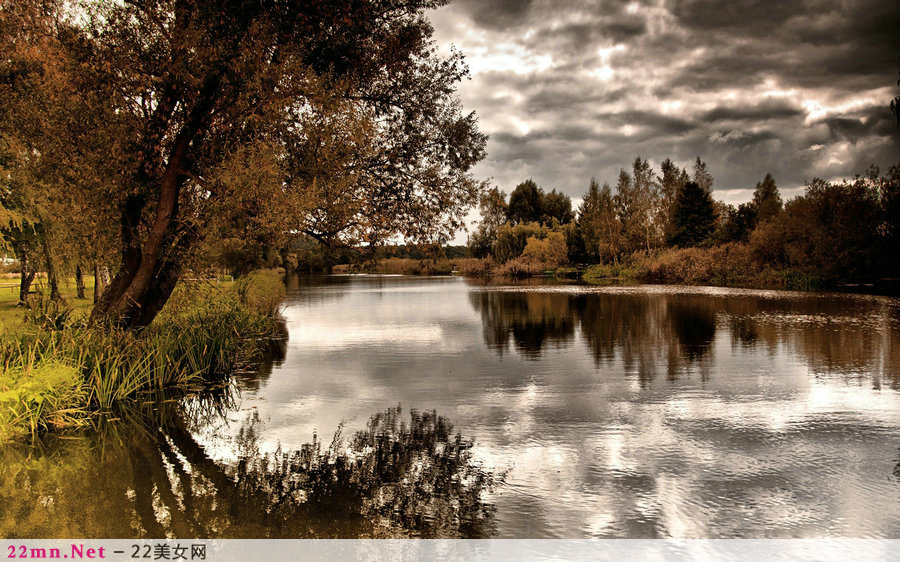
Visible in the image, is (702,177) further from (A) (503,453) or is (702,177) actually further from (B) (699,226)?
(A) (503,453)

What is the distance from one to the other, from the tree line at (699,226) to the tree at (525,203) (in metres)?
0.20

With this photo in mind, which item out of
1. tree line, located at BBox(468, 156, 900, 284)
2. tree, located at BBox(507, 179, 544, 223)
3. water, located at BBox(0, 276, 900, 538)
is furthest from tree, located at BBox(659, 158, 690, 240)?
water, located at BBox(0, 276, 900, 538)

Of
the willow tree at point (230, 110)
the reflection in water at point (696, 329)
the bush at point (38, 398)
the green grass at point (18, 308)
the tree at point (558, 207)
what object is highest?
the tree at point (558, 207)

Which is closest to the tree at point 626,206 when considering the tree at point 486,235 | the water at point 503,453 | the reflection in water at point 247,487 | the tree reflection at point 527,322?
the tree at point 486,235

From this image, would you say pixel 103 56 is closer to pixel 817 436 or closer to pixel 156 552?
pixel 156 552

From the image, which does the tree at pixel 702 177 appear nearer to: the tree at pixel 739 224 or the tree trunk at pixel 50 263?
the tree at pixel 739 224

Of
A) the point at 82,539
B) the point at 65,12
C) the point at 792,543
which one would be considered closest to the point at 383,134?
the point at 65,12

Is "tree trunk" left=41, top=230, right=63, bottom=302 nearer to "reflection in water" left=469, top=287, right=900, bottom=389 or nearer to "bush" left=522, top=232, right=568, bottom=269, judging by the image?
"reflection in water" left=469, top=287, right=900, bottom=389

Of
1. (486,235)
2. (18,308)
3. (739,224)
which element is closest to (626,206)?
(739,224)

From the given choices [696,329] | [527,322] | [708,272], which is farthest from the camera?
[708,272]

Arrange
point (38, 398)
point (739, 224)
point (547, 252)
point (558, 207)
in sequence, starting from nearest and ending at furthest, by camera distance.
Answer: point (38, 398)
point (739, 224)
point (547, 252)
point (558, 207)

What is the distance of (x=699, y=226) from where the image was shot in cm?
7556

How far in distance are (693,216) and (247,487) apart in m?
76.9

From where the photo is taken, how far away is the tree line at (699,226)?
46.4 meters
